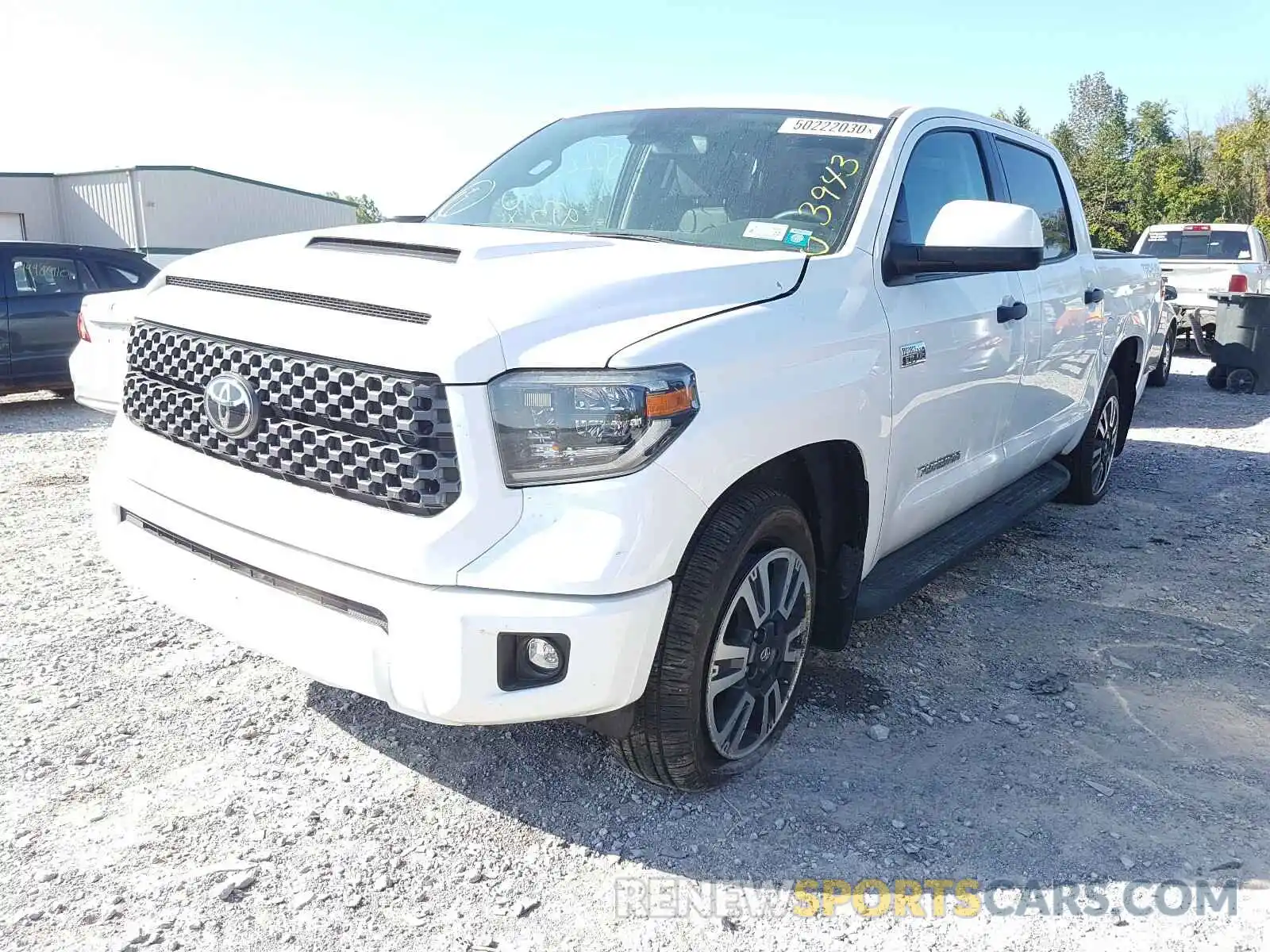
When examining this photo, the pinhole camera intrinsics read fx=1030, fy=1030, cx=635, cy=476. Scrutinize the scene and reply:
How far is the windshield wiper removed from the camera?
3256mm

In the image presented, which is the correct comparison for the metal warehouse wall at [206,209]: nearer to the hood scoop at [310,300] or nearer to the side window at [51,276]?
the side window at [51,276]

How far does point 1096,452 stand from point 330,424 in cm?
494

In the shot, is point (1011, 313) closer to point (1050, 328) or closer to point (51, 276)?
point (1050, 328)

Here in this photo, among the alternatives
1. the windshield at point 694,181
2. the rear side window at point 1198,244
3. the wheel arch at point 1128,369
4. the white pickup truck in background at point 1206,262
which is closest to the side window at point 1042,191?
the wheel arch at point 1128,369

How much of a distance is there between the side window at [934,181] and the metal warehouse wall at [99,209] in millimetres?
31103

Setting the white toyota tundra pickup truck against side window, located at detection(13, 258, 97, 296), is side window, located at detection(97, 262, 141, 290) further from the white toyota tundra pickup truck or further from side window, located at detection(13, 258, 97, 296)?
the white toyota tundra pickup truck

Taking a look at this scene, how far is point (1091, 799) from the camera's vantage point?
9.72ft

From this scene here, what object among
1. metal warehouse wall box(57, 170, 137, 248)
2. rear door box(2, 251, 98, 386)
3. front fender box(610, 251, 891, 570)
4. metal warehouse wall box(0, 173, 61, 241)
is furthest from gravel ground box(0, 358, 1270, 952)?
metal warehouse wall box(0, 173, 61, 241)

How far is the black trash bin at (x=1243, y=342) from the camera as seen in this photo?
1084 cm

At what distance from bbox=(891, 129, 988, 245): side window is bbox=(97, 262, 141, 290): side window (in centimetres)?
847

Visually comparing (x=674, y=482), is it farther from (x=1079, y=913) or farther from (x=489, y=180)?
(x=489, y=180)

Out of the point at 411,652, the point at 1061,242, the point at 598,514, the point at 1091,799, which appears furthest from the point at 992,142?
the point at 411,652

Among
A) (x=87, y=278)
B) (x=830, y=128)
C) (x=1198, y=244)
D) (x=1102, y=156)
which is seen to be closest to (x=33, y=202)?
(x=87, y=278)

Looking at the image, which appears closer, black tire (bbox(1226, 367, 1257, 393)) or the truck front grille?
the truck front grille
